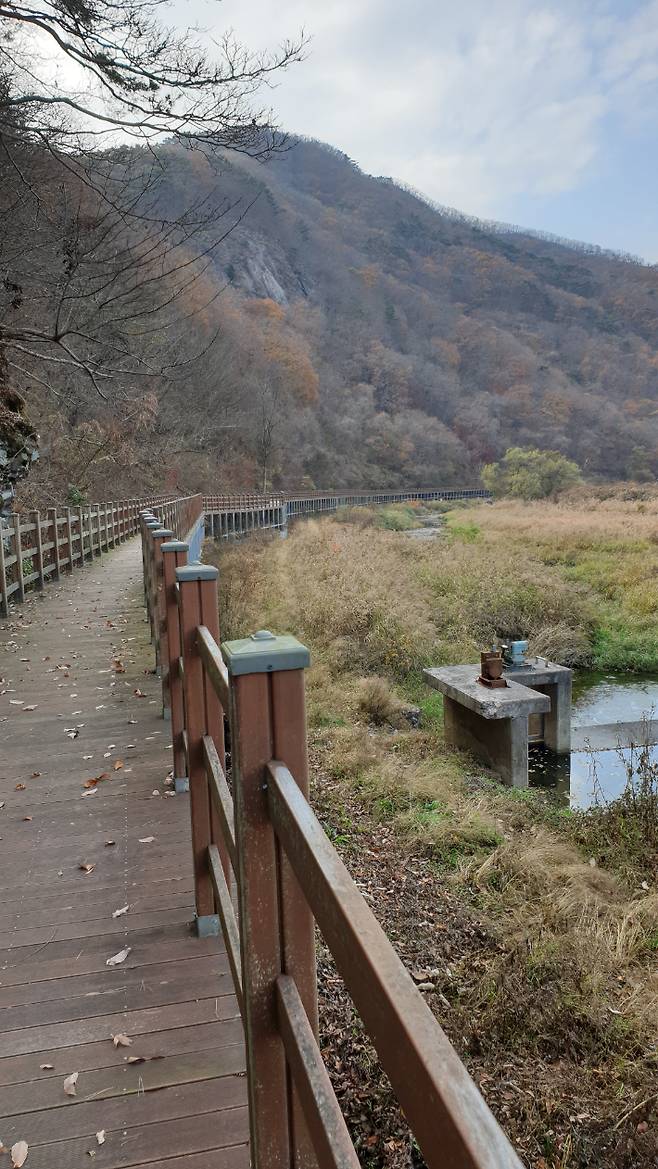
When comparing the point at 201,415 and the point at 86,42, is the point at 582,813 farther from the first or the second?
the point at 201,415

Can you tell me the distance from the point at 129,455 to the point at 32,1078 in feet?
107

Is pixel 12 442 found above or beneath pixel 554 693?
above

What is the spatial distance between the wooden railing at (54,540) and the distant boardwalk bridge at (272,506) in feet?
23.3

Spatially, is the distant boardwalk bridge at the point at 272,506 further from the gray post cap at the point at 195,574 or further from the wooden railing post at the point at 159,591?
the gray post cap at the point at 195,574

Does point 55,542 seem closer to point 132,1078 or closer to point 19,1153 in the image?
point 132,1078

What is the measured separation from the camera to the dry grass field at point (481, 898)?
3150 mm

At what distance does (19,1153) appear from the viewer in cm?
213

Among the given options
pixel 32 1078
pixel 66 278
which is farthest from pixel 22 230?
pixel 32 1078

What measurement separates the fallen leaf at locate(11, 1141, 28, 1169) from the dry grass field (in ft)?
3.88

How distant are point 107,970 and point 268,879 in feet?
5.95

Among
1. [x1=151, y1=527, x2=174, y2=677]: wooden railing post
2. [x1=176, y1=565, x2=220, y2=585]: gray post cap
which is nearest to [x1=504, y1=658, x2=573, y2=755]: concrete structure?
[x1=151, y1=527, x2=174, y2=677]: wooden railing post

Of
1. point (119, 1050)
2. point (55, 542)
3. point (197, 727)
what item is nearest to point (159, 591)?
point (197, 727)

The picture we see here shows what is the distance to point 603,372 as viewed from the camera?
413 ft

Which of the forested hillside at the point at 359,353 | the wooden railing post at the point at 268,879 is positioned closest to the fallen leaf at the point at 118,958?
the wooden railing post at the point at 268,879
